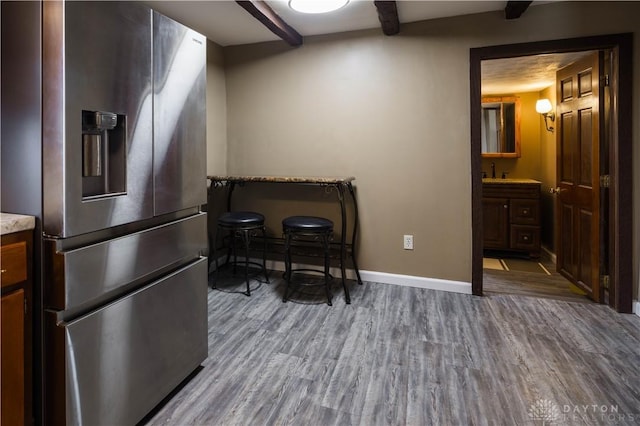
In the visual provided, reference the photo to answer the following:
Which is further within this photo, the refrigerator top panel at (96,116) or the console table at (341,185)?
the console table at (341,185)

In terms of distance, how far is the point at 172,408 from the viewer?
5.27ft

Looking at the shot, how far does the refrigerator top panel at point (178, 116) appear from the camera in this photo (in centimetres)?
151

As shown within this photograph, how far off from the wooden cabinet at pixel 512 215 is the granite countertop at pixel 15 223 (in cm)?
423

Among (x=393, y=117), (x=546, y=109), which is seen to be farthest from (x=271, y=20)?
(x=546, y=109)

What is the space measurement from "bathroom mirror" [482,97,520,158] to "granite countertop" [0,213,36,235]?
4.94 meters

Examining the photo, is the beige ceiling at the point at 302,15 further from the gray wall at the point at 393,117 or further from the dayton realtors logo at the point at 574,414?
the dayton realtors logo at the point at 574,414

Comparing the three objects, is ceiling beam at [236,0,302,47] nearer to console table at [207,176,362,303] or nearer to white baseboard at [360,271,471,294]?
console table at [207,176,362,303]

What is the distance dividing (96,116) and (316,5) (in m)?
1.80

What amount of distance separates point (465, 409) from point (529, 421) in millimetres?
251

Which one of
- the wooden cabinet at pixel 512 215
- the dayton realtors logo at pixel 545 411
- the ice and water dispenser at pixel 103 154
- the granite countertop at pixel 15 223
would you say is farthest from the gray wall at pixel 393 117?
the granite countertop at pixel 15 223

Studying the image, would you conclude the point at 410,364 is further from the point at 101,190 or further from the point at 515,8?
the point at 515,8

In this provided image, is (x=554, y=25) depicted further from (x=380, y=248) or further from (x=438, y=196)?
(x=380, y=248)

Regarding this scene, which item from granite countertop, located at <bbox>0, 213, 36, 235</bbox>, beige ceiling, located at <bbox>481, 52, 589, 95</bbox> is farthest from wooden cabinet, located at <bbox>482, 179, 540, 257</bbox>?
granite countertop, located at <bbox>0, 213, 36, 235</bbox>

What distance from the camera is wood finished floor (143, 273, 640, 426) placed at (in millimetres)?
1598
